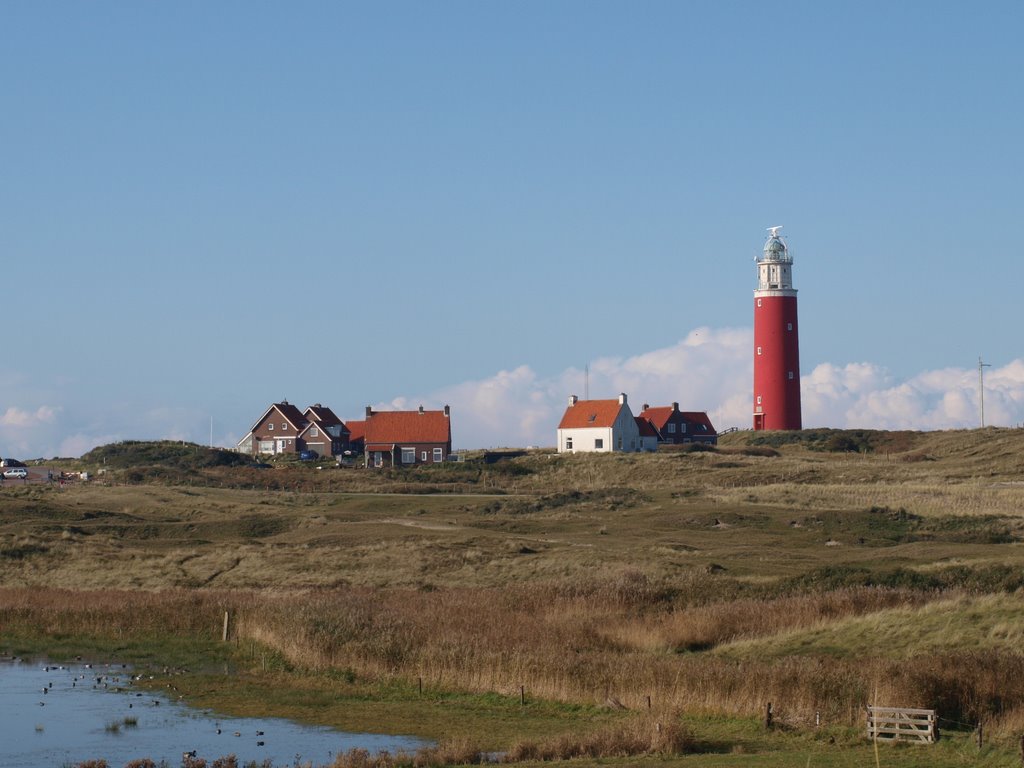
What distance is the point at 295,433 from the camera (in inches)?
4483

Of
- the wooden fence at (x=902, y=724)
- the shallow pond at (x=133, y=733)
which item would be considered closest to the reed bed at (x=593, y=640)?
the wooden fence at (x=902, y=724)

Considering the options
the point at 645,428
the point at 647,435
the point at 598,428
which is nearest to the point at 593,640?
the point at 598,428

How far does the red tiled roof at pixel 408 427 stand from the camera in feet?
350

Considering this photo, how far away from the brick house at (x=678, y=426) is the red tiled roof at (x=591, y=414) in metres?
10.6

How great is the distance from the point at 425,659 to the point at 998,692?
12.2 m

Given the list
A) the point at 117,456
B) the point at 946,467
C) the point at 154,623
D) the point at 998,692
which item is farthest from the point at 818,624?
the point at 117,456

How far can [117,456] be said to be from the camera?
11025cm

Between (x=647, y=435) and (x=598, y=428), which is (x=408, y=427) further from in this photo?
(x=647, y=435)

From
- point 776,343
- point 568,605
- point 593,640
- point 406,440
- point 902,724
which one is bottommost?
point 902,724

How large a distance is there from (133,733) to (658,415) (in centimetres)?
9541

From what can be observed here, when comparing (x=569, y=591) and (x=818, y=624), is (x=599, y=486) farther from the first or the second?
(x=818, y=624)

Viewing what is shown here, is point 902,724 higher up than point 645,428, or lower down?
lower down

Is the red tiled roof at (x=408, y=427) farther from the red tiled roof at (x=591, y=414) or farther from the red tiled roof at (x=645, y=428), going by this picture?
the red tiled roof at (x=645, y=428)

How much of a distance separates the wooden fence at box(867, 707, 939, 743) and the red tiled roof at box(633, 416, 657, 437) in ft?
290
